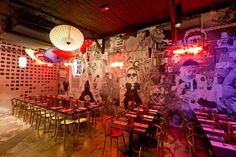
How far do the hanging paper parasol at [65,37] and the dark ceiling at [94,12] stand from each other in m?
1.76

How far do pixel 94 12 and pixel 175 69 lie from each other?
14.1 ft

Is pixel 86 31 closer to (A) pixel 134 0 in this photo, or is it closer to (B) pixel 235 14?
(A) pixel 134 0

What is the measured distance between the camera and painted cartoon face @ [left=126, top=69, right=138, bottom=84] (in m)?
7.09

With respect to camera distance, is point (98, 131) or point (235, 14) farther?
point (98, 131)

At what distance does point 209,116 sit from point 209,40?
9.90 feet

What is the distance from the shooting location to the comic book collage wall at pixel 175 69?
4.88 metres

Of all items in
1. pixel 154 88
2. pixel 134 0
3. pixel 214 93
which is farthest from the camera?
pixel 154 88

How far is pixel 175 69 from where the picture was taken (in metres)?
5.91

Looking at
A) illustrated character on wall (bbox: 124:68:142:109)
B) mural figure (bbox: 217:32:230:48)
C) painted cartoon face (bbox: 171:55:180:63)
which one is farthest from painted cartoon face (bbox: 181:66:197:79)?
illustrated character on wall (bbox: 124:68:142:109)

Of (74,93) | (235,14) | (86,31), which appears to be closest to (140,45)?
(86,31)

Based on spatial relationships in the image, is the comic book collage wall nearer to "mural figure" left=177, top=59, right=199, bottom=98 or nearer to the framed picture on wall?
"mural figure" left=177, top=59, right=199, bottom=98

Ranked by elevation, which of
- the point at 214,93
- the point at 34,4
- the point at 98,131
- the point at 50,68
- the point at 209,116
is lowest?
the point at 98,131

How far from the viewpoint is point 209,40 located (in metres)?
5.20

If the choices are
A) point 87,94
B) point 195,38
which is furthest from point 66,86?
point 195,38
